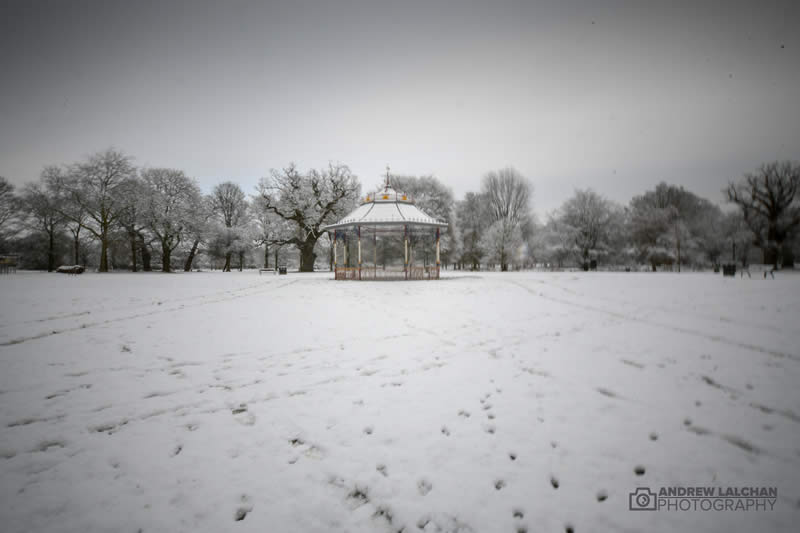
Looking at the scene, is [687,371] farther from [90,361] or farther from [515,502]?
[90,361]

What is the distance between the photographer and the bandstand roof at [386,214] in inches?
690

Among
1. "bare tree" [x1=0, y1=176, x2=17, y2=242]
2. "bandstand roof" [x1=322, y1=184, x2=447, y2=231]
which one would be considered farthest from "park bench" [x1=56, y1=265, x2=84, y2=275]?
"bandstand roof" [x1=322, y1=184, x2=447, y2=231]

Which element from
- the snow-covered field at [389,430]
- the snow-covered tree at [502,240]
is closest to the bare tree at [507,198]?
the snow-covered tree at [502,240]

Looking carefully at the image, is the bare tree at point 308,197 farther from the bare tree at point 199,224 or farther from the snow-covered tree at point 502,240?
the snow-covered tree at point 502,240

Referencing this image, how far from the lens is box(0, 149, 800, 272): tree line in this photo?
2622 centimetres

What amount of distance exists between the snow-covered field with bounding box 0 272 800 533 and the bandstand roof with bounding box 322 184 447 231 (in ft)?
43.1

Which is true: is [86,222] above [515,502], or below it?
above

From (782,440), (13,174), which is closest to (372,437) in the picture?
(782,440)

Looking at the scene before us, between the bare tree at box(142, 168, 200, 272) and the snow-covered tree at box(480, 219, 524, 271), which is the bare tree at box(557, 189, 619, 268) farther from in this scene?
the bare tree at box(142, 168, 200, 272)

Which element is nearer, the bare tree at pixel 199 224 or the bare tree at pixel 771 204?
the bare tree at pixel 771 204

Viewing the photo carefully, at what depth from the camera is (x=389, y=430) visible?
7.42ft

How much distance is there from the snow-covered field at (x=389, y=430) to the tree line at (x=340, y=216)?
78.3 feet

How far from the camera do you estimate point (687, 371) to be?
344cm

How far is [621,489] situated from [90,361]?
18.4 ft
